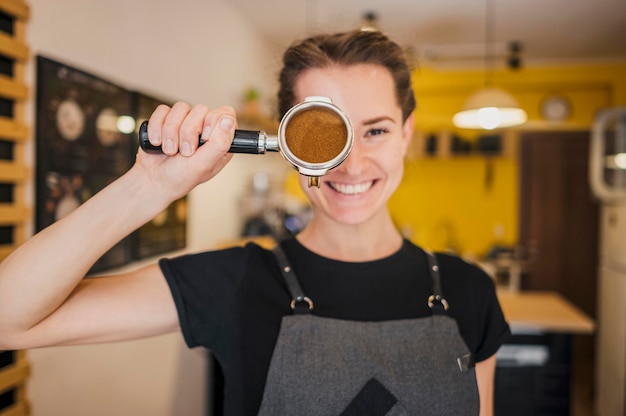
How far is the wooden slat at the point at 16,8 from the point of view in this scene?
5.44 ft

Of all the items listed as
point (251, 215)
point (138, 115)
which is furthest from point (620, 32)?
point (138, 115)

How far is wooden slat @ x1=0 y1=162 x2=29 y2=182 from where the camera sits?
1685 mm

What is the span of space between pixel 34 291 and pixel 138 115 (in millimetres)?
1934

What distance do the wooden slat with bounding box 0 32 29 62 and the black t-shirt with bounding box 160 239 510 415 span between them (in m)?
1.09

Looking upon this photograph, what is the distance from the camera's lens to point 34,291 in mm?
828

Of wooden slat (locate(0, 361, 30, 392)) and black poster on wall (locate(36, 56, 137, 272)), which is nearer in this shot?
wooden slat (locate(0, 361, 30, 392))

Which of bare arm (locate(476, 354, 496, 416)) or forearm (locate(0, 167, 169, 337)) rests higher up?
forearm (locate(0, 167, 169, 337))

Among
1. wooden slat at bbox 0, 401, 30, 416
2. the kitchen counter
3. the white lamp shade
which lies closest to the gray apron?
wooden slat at bbox 0, 401, 30, 416

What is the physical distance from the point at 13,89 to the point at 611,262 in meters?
3.82

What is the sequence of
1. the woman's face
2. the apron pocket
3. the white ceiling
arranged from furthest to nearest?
the white ceiling
the woman's face
the apron pocket

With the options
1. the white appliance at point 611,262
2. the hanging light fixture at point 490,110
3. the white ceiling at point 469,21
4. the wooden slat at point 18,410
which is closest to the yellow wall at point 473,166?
the white ceiling at point 469,21

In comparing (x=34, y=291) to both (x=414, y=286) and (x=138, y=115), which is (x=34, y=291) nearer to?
(x=414, y=286)

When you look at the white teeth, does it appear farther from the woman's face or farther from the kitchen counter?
the kitchen counter

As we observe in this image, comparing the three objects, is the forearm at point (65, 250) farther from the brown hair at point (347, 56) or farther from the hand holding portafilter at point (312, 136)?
the brown hair at point (347, 56)
